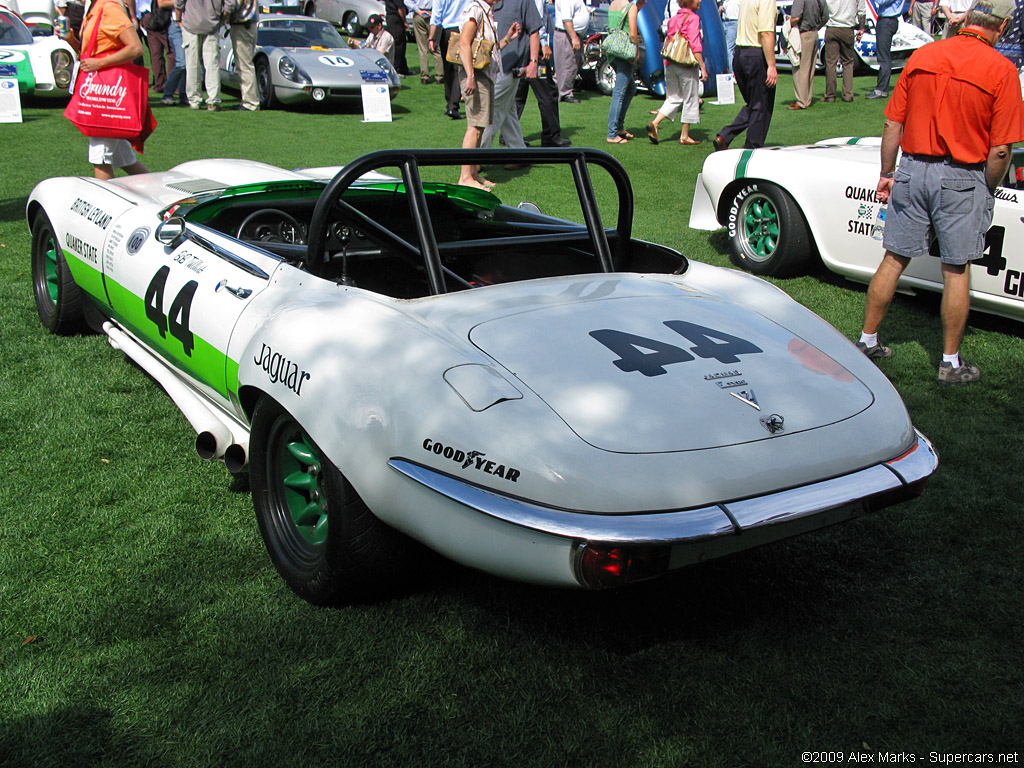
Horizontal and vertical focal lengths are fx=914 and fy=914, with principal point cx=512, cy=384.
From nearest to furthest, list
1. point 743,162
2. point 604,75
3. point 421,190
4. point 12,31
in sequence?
point 421,190, point 743,162, point 12,31, point 604,75

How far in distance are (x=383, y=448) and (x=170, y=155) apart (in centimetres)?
894

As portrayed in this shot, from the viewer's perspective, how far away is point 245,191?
3777mm

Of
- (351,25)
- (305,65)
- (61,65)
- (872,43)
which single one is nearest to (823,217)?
(305,65)

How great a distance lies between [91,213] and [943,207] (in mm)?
3863

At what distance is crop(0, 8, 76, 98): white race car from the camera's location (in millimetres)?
12422

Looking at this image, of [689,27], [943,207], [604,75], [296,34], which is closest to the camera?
[943,207]

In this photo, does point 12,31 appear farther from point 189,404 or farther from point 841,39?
point 189,404

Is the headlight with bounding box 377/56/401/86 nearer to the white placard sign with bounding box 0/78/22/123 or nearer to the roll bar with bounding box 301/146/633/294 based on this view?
the white placard sign with bounding box 0/78/22/123

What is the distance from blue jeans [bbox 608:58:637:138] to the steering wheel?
7.25 meters

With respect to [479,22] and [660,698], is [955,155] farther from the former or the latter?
[479,22]

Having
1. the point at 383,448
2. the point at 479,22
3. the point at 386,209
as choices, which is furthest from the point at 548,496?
the point at 479,22

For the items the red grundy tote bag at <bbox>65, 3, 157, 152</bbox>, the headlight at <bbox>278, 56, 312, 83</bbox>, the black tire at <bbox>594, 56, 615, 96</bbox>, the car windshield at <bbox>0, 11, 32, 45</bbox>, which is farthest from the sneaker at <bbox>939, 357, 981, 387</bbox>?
the car windshield at <bbox>0, 11, 32, 45</bbox>

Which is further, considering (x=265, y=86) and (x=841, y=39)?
(x=265, y=86)

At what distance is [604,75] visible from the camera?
51.7ft
